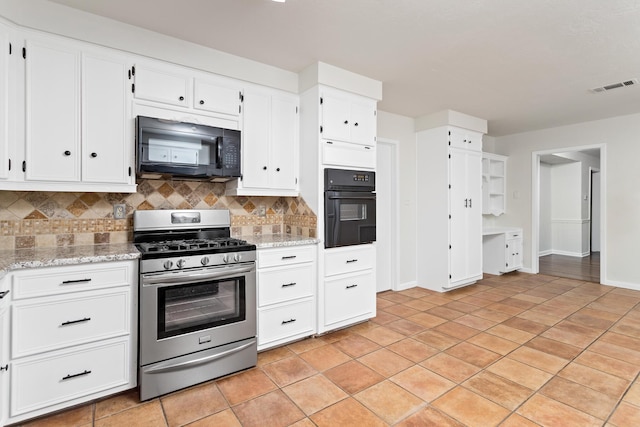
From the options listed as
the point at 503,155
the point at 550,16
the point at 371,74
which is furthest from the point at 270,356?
the point at 503,155

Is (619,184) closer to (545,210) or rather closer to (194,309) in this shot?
(545,210)

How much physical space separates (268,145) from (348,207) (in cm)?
99

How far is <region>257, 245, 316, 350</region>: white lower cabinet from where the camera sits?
109 inches

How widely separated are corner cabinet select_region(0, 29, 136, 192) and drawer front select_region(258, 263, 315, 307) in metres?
1.27

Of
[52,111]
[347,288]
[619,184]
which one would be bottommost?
[347,288]

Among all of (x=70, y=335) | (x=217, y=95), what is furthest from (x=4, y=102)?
(x=70, y=335)

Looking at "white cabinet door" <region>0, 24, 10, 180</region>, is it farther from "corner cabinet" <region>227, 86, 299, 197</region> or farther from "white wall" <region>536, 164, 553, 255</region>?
"white wall" <region>536, 164, 553, 255</region>

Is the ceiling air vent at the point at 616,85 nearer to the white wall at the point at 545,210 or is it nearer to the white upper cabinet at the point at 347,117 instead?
the white upper cabinet at the point at 347,117

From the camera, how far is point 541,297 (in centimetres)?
441

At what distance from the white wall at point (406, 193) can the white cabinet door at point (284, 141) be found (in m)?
1.86

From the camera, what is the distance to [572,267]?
6418 mm

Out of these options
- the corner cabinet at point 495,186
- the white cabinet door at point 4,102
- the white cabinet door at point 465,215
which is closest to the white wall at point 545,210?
the corner cabinet at point 495,186

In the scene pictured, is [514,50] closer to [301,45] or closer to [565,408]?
[301,45]

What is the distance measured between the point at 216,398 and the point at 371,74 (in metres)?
3.13
